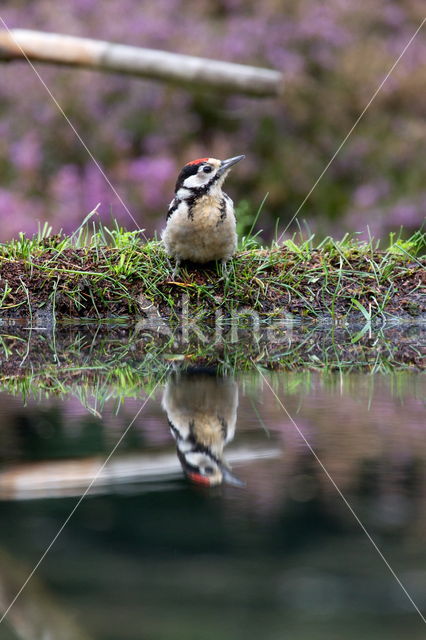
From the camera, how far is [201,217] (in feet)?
15.8

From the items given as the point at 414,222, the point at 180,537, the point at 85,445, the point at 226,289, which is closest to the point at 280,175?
the point at 414,222

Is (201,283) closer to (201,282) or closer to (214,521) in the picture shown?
(201,282)

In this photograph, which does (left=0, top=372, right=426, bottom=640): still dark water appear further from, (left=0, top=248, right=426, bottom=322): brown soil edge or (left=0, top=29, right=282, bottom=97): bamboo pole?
(left=0, top=29, right=282, bottom=97): bamboo pole

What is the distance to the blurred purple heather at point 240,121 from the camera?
1027cm

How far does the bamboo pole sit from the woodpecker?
1.84 meters

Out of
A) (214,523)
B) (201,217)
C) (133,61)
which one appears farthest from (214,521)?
(133,61)

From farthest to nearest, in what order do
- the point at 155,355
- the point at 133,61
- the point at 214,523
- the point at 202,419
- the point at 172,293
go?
the point at 133,61, the point at 172,293, the point at 155,355, the point at 202,419, the point at 214,523

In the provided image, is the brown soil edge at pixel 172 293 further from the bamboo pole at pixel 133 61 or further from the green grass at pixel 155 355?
the bamboo pole at pixel 133 61

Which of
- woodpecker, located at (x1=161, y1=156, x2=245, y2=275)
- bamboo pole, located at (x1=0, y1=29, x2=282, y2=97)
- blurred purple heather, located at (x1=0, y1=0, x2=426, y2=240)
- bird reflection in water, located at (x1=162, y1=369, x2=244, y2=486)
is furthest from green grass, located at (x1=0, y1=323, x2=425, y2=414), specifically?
blurred purple heather, located at (x1=0, y1=0, x2=426, y2=240)

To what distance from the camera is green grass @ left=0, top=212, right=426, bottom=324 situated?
16.7 ft

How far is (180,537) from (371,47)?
10634 millimetres

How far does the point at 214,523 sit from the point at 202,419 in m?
0.95

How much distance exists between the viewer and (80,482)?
1.98 meters

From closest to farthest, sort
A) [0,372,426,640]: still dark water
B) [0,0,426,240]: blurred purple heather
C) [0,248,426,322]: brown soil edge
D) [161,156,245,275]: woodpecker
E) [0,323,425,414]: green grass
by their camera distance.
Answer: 1. [0,372,426,640]: still dark water
2. [0,323,425,414]: green grass
3. [161,156,245,275]: woodpecker
4. [0,248,426,322]: brown soil edge
5. [0,0,426,240]: blurred purple heather
